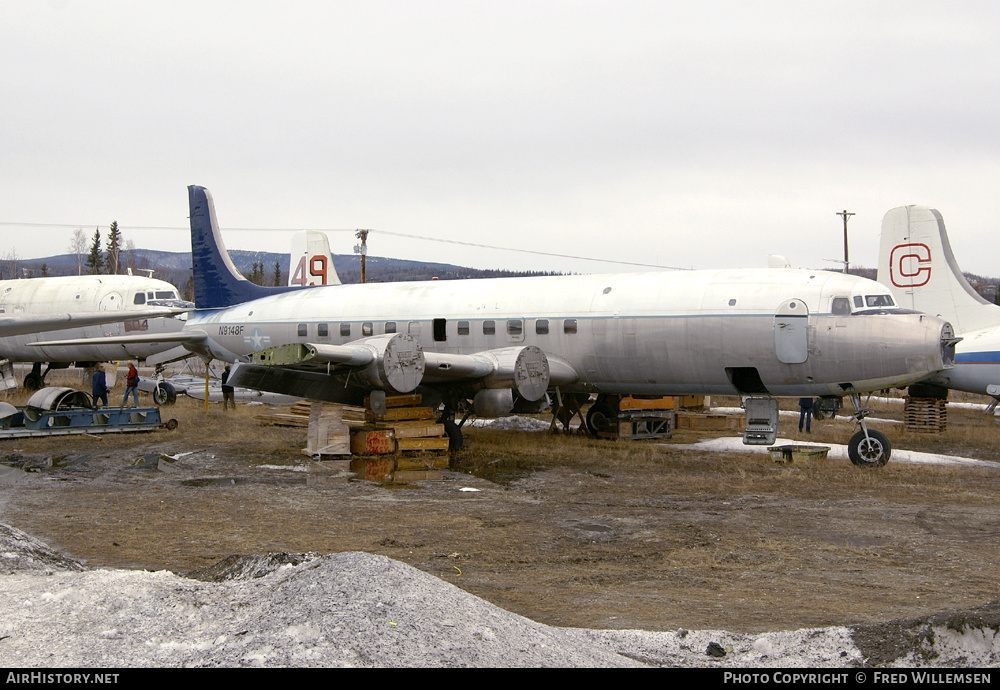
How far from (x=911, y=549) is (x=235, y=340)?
16.9 m

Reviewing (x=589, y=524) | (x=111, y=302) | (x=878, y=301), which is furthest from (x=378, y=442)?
(x=111, y=302)

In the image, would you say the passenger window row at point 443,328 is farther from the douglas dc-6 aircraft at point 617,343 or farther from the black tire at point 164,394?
the black tire at point 164,394

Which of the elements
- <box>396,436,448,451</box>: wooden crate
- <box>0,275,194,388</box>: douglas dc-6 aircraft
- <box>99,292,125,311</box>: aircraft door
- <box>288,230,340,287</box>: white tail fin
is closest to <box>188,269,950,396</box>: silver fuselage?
<box>396,436,448,451</box>: wooden crate

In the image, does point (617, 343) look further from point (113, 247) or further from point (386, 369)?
point (113, 247)

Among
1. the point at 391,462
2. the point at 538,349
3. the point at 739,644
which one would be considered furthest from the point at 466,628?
Answer: the point at 538,349

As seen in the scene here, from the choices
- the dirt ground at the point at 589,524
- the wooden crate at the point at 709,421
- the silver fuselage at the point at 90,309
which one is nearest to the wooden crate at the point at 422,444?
the dirt ground at the point at 589,524

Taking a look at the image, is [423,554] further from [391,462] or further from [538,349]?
[538,349]

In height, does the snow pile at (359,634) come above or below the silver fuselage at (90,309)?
below

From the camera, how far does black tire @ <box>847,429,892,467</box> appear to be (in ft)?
52.7

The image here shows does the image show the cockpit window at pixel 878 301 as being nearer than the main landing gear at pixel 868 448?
Yes

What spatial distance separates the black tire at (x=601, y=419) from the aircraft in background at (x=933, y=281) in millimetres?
8284

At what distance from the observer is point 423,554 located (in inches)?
381

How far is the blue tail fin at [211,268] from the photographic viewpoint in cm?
2320
